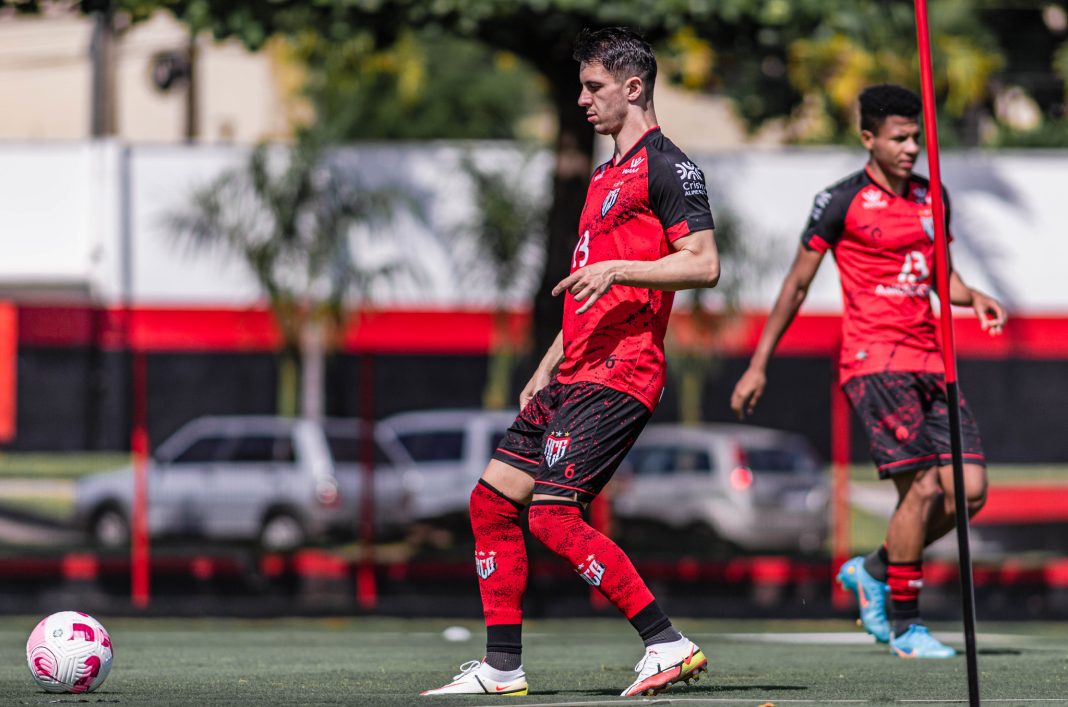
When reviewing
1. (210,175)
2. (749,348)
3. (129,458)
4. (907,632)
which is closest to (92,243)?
(210,175)

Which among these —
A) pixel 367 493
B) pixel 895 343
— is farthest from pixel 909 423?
pixel 367 493

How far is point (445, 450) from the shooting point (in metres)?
16.3

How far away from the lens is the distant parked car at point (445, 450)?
15.5 meters

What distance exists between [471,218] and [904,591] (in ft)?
38.9

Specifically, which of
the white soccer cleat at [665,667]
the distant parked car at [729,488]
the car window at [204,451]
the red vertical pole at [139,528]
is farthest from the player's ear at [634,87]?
the car window at [204,451]

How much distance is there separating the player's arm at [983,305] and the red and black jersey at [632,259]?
187cm

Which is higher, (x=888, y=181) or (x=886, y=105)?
(x=886, y=105)

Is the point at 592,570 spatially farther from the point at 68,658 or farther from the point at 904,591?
the point at 904,591

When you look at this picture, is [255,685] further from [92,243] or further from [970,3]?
[970,3]

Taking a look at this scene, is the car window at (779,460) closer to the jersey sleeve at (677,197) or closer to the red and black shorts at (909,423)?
the red and black shorts at (909,423)

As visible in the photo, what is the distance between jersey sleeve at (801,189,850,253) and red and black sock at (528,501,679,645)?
2.25 m

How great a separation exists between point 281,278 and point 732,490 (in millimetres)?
4841

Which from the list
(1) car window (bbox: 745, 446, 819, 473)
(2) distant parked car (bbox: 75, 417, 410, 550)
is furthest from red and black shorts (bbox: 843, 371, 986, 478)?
(1) car window (bbox: 745, 446, 819, 473)

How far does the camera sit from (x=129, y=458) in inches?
612
